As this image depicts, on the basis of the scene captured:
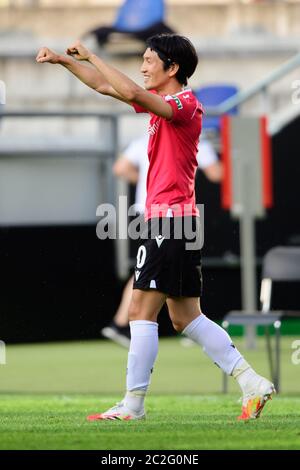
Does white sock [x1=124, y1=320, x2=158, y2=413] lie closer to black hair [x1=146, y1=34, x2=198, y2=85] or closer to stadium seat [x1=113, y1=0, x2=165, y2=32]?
black hair [x1=146, y1=34, x2=198, y2=85]

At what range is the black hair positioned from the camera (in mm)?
8570

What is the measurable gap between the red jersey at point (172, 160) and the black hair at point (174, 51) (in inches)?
5.4

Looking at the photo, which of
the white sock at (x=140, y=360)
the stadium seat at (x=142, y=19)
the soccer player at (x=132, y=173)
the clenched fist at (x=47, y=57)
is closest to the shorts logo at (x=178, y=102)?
the clenched fist at (x=47, y=57)

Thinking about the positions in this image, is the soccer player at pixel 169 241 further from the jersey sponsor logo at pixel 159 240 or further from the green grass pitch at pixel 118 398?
the green grass pitch at pixel 118 398

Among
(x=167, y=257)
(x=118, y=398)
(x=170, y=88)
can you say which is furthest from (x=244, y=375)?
(x=118, y=398)

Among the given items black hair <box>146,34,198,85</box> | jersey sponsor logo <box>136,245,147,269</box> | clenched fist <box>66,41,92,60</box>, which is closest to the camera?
clenched fist <box>66,41,92,60</box>

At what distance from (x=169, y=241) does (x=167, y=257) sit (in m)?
0.08

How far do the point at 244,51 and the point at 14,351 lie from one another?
1077 centimetres

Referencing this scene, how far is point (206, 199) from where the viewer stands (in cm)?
1638

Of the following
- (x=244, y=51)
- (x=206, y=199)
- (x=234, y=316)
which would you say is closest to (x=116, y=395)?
(x=234, y=316)

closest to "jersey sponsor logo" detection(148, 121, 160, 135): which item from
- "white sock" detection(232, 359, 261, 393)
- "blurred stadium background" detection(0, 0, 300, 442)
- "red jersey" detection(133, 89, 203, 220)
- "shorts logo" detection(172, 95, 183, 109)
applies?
"red jersey" detection(133, 89, 203, 220)

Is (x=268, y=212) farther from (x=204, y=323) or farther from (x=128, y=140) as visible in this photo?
(x=204, y=323)

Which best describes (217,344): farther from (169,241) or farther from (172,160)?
(172,160)

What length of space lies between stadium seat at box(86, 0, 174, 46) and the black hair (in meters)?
12.2
